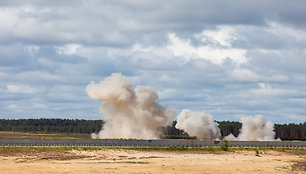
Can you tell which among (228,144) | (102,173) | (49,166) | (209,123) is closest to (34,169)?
(49,166)

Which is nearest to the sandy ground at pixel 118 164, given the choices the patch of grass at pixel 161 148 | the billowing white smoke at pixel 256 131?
the patch of grass at pixel 161 148


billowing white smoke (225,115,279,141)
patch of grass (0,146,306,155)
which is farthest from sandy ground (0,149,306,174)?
billowing white smoke (225,115,279,141)

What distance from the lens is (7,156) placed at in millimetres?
68250

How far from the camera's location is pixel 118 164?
2488 inches

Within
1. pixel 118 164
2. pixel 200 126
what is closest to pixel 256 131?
pixel 200 126

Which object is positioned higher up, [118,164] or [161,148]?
[161,148]

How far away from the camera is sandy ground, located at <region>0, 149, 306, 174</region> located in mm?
56406

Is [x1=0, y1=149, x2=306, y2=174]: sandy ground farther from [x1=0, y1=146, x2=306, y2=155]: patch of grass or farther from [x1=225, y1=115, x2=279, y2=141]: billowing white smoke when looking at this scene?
[x1=225, y1=115, x2=279, y2=141]: billowing white smoke

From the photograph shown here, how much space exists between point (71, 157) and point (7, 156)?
27.8ft

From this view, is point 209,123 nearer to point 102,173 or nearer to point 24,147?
point 24,147

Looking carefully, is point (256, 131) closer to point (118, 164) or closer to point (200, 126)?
point (200, 126)

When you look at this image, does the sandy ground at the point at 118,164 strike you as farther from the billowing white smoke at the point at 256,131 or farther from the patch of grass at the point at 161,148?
the billowing white smoke at the point at 256,131

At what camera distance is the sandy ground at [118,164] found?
5641 cm

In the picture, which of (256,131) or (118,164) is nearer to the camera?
(118,164)
